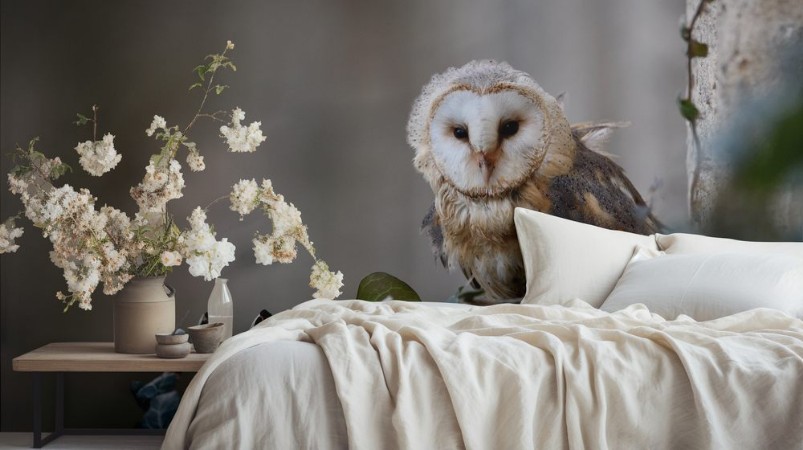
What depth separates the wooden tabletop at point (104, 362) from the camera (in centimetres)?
278

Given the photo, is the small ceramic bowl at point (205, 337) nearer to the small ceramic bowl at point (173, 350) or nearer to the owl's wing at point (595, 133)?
the small ceramic bowl at point (173, 350)

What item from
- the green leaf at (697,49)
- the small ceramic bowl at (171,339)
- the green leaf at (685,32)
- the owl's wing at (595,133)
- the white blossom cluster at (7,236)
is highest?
the green leaf at (685,32)

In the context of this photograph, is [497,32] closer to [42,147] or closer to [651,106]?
[651,106]

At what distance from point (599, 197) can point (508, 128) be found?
55cm

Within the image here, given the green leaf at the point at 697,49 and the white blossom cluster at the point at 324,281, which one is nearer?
the white blossom cluster at the point at 324,281

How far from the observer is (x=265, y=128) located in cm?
387

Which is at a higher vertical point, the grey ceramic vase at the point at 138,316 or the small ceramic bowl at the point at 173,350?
the grey ceramic vase at the point at 138,316

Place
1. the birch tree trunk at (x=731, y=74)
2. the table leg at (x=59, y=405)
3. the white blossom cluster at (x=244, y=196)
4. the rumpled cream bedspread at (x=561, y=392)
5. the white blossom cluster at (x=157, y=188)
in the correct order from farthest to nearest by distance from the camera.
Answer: the birch tree trunk at (x=731, y=74), the table leg at (x=59, y=405), the white blossom cluster at (x=244, y=196), the white blossom cluster at (x=157, y=188), the rumpled cream bedspread at (x=561, y=392)

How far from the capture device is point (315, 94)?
3.89 metres

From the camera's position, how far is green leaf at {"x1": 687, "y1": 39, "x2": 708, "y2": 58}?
382 cm

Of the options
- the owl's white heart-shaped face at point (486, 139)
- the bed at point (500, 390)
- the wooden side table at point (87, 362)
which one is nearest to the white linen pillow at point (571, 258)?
the owl's white heart-shaped face at point (486, 139)

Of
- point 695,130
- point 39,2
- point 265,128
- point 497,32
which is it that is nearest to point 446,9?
point 497,32

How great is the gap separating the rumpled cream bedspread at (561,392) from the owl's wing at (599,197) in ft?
5.82

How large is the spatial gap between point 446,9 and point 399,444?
2.60 m
